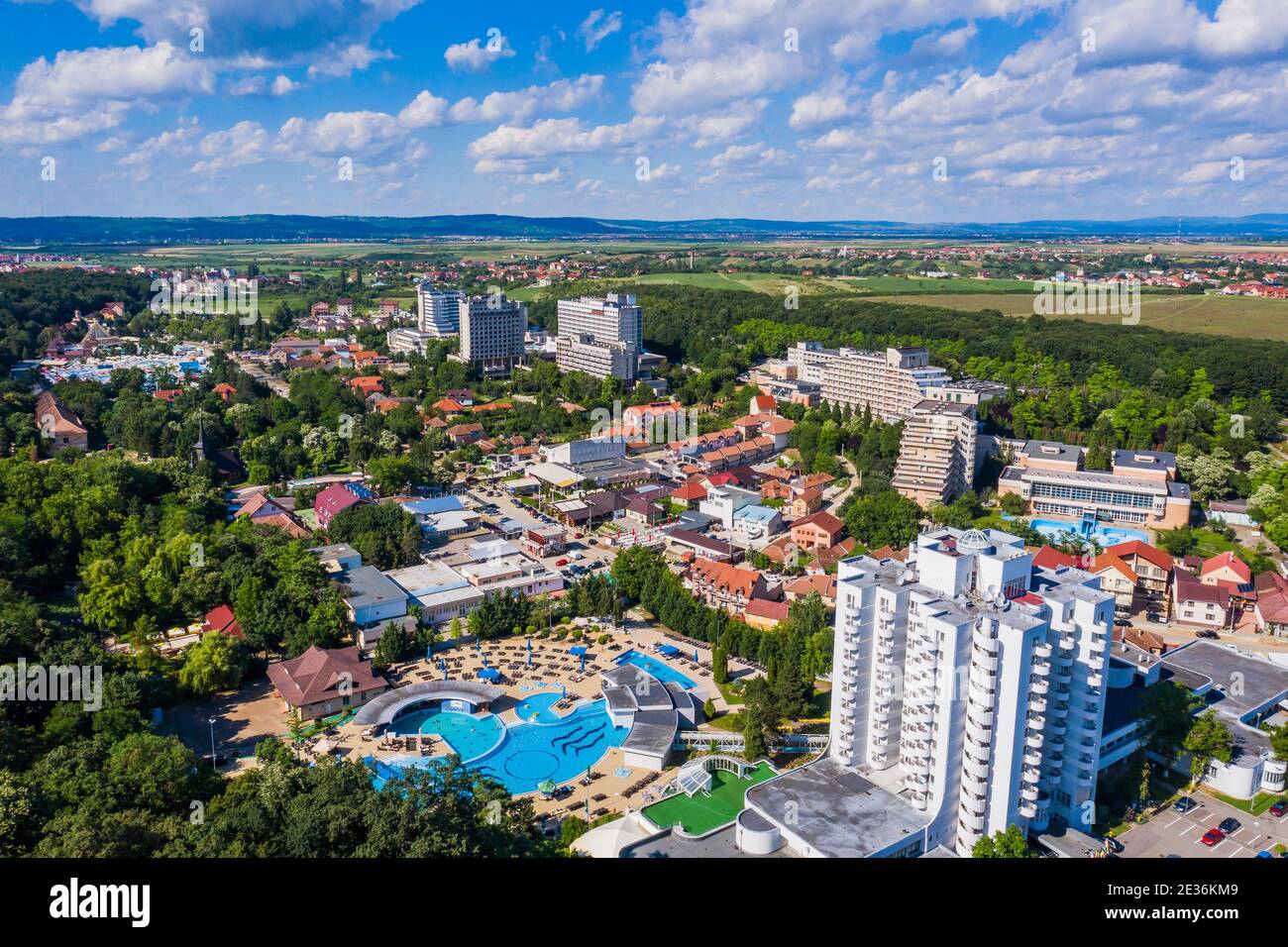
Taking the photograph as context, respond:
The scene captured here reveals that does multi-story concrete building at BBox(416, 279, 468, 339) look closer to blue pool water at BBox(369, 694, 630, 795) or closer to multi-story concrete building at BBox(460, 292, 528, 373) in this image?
multi-story concrete building at BBox(460, 292, 528, 373)

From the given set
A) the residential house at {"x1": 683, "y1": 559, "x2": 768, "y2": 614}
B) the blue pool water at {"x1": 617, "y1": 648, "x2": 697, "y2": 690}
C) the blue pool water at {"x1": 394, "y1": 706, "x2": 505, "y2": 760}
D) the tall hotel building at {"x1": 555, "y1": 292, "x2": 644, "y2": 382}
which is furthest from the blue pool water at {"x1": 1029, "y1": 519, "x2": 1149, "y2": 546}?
the tall hotel building at {"x1": 555, "y1": 292, "x2": 644, "y2": 382}

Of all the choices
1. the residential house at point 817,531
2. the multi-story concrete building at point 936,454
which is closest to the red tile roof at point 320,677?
the residential house at point 817,531

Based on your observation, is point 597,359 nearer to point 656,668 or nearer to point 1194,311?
point 656,668

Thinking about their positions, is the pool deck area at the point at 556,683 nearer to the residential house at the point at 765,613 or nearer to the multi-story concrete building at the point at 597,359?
the residential house at the point at 765,613

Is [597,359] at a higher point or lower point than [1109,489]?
higher

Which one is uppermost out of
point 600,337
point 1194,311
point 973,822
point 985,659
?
point 1194,311

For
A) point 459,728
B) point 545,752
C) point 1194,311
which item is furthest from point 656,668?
point 1194,311
